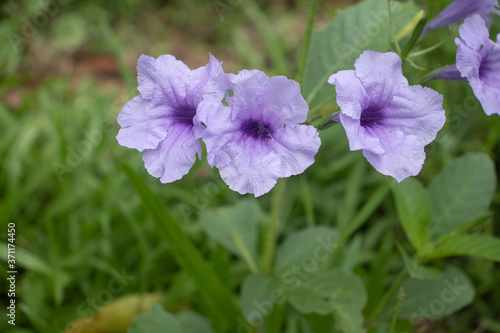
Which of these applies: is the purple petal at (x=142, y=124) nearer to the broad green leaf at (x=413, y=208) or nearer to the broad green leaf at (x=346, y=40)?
the broad green leaf at (x=346, y=40)

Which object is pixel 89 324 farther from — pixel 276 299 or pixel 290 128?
pixel 290 128

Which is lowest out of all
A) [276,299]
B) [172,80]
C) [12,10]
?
[276,299]

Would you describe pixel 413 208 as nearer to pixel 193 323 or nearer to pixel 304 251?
pixel 304 251

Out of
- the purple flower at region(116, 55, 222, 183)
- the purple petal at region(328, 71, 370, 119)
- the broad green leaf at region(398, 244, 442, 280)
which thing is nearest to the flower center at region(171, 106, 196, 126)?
the purple flower at region(116, 55, 222, 183)

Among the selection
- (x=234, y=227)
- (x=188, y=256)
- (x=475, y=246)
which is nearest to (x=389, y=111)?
(x=475, y=246)

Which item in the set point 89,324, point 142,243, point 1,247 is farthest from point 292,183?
point 1,247
